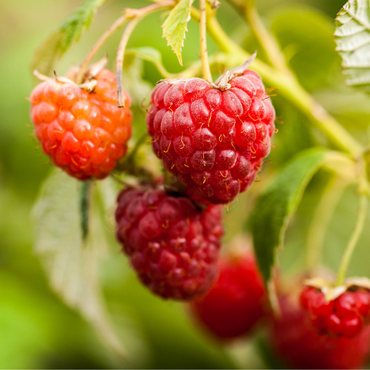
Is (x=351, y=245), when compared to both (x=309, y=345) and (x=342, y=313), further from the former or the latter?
(x=309, y=345)

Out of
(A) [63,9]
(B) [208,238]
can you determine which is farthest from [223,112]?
(A) [63,9]

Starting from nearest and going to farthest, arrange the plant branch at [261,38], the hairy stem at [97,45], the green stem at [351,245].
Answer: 1. the hairy stem at [97,45]
2. the green stem at [351,245]
3. the plant branch at [261,38]

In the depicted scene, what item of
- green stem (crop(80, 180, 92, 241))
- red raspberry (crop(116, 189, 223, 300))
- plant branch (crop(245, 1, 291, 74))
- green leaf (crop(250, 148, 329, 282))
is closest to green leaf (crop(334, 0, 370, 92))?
green leaf (crop(250, 148, 329, 282))

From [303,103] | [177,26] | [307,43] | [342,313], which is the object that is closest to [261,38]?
[303,103]

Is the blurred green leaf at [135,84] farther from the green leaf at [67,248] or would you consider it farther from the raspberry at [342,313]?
the raspberry at [342,313]

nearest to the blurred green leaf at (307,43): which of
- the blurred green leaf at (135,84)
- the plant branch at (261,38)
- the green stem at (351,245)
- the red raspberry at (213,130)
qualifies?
the plant branch at (261,38)

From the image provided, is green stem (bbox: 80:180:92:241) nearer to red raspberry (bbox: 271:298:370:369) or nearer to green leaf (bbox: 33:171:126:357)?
green leaf (bbox: 33:171:126:357)

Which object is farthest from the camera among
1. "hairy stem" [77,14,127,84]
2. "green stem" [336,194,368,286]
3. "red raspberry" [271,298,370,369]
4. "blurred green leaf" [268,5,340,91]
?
"blurred green leaf" [268,5,340,91]
